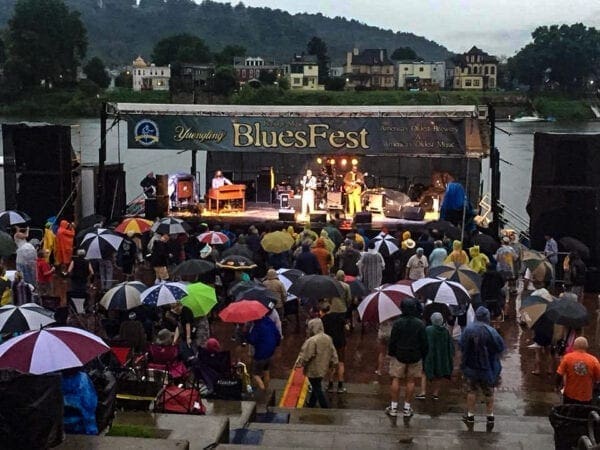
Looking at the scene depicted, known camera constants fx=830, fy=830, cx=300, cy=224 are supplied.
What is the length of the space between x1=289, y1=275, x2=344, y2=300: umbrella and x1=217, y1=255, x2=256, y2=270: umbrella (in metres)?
2.15

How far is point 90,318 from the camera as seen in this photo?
12.5 m

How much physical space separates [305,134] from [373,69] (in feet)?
456

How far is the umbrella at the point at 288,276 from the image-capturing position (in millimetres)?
11258

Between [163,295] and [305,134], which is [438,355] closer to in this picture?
[163,295]

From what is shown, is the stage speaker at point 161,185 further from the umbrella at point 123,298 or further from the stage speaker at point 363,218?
the umbrella at point 123,298

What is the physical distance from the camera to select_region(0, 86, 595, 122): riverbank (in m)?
87.9

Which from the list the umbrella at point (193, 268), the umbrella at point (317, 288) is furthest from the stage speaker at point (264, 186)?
the umbrella at point (317, 288)

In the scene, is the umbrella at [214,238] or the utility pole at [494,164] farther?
the utility pole at [494,164]

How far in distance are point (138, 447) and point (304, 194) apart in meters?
15.9

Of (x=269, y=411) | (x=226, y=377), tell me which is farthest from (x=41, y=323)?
(x=269, y=411)

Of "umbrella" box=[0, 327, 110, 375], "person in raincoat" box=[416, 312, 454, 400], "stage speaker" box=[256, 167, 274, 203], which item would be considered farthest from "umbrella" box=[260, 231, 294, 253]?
"stage speaker" box=[256, 167, 274, 203]

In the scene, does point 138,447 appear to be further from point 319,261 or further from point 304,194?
point 304,194

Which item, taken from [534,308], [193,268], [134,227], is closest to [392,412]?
[534,308]

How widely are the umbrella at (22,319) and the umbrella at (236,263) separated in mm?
4152
